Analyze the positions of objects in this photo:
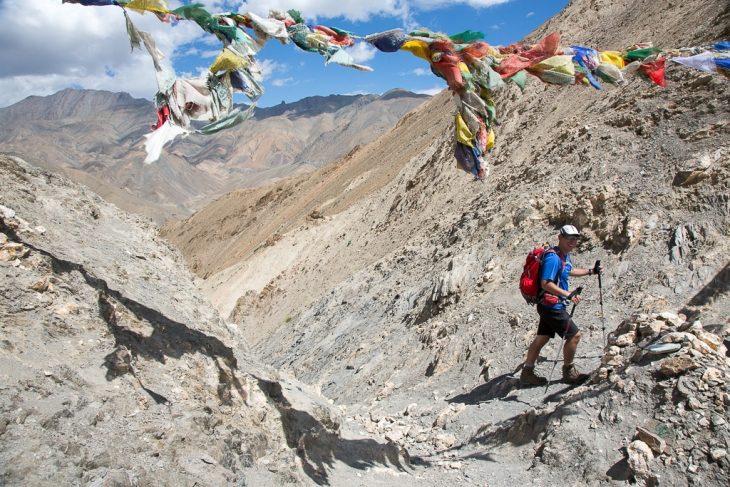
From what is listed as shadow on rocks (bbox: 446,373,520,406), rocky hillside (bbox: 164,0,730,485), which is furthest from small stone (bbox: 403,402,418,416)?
shadow on rocks (bbox: 446,373,520,406)

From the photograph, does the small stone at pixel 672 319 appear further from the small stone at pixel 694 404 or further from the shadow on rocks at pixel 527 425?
the small stone at pixel 694 404

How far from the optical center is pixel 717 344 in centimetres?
429

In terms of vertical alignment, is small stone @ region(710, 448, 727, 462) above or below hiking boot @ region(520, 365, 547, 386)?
below

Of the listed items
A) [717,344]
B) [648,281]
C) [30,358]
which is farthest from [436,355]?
[30,358]

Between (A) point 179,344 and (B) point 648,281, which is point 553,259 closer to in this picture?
(B) point 648,281

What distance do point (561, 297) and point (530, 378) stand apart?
3.78 feet

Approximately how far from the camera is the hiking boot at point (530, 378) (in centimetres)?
575

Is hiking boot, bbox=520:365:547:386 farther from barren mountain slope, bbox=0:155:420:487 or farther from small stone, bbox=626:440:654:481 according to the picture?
small stone, bbox=626:440:654:481

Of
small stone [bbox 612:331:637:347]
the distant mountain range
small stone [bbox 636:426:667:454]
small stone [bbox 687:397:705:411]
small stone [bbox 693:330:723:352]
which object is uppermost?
the distant mountain range

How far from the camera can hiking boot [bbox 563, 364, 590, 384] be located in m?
5.32

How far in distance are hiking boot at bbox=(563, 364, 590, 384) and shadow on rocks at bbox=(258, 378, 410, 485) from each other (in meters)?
1.71

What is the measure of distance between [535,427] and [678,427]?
3.87ft

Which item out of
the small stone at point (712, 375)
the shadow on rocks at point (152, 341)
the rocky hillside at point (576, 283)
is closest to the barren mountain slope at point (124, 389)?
the shadow on rocks at point (152, 341)

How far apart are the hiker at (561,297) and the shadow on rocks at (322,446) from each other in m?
1.77
